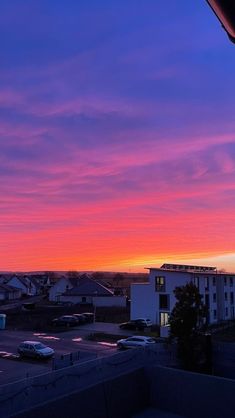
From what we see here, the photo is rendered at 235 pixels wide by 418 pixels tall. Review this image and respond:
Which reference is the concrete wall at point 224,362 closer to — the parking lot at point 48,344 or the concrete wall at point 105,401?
the concrete wall at point 105,401

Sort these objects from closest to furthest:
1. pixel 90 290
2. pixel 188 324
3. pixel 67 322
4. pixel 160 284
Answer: pixel 188 324, pixel 67 322, pixel 160 284, pixel 90 290

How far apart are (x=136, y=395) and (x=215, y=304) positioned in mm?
39755

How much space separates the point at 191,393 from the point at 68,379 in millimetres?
6372

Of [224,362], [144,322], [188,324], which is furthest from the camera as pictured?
[144,322]

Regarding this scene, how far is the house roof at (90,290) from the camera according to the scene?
78.1 m

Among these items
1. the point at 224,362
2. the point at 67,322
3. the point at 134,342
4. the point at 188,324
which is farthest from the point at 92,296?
the point at 188,324

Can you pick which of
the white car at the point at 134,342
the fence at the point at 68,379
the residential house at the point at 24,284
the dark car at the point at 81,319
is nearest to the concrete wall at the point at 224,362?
the fence at the point at 68,379

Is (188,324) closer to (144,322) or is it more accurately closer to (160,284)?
(144,322)

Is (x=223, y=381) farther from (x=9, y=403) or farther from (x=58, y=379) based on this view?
(x=9, y=403)

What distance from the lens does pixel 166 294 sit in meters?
52.9

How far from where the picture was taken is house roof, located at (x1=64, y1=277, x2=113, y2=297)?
7812cm

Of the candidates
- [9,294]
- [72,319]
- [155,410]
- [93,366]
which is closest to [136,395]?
[155,410]

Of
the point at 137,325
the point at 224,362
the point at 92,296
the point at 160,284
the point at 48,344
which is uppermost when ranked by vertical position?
the point at 160,284

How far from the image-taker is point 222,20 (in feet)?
12.0
